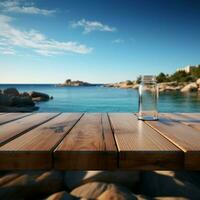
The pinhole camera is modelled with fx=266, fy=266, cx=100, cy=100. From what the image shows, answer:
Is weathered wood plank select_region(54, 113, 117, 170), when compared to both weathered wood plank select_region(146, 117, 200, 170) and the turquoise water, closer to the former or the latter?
weathered wood plank select_region(146, 117, 200, 170)

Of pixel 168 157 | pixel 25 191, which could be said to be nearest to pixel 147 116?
pixel 168 157

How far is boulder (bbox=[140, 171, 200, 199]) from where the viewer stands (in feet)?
7.89

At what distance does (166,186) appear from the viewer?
2.52m

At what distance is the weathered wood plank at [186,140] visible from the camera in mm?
961

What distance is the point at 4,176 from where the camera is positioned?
2.66 meters

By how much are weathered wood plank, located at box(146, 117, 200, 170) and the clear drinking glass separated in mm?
225

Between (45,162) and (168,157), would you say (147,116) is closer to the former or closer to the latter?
(168,157)

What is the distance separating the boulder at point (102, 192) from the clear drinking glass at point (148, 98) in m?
0.80

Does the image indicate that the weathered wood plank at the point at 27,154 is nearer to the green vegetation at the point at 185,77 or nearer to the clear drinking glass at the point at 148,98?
the clear drinking glass at the point at 148,98

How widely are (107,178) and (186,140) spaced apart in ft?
5.08

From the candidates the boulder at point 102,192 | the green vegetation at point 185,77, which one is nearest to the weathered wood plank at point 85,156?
the boulder at point 102,192

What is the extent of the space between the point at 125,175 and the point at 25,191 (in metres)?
0.95

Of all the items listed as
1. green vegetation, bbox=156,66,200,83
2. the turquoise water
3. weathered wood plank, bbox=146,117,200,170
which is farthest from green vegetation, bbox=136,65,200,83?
weathered wood plank, bbox=146,117,200,170

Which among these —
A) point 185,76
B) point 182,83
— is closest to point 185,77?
point 185,76
